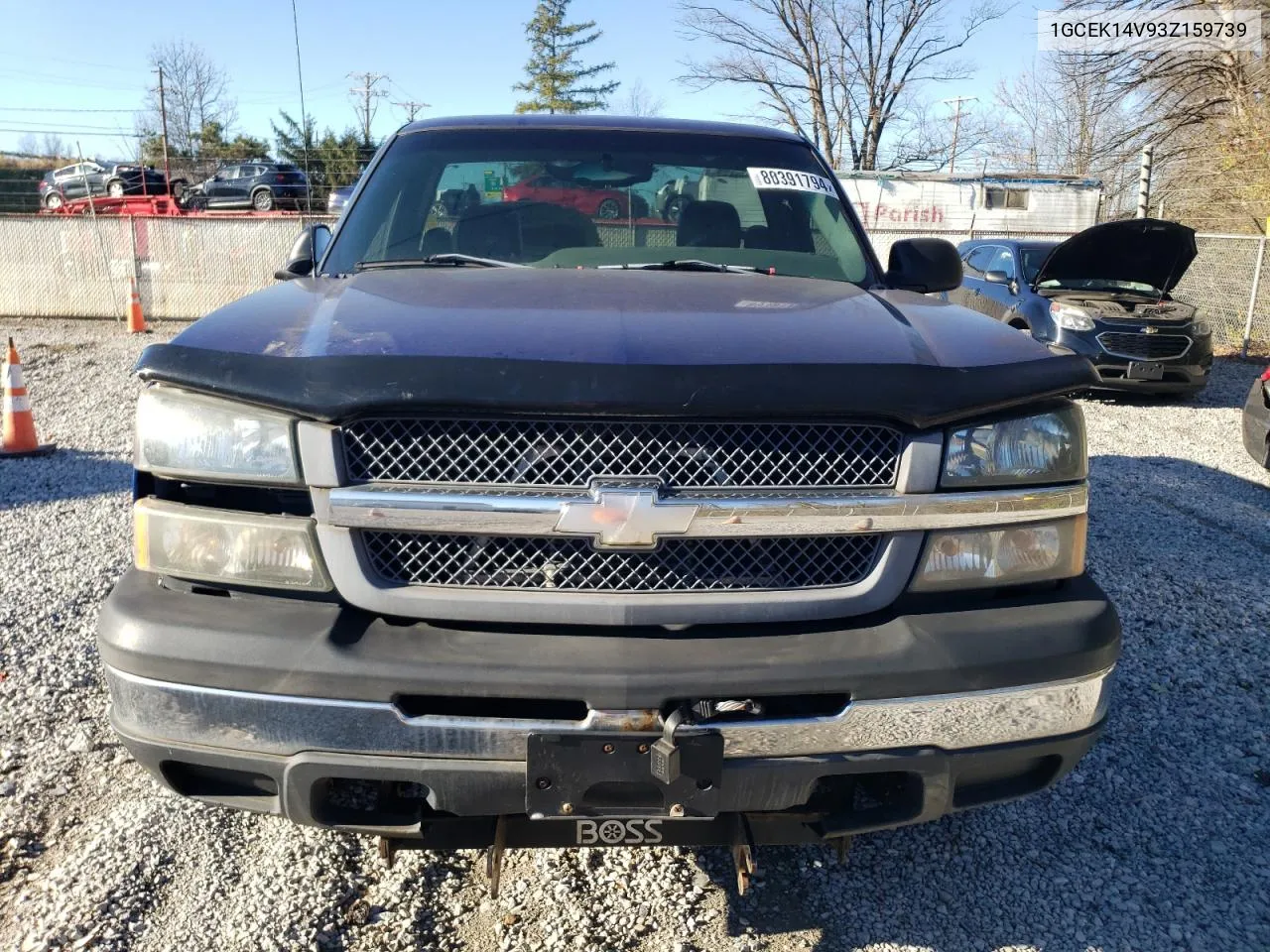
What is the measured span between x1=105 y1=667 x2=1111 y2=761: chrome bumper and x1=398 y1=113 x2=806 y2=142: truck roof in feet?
7.91

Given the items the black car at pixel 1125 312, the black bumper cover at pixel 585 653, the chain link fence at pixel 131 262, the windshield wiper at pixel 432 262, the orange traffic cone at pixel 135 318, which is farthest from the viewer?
the chain link fence at pixel 131 262

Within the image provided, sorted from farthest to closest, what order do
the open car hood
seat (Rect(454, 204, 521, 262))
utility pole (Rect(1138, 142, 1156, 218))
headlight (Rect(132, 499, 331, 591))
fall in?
utility pole (Rect(1138, 142, 1156, 218))
the open car hood
seat (Rect(454, 204, 521, 262))
headlight (Rect(132, 499, 331, 591))

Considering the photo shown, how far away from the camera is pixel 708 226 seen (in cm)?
336

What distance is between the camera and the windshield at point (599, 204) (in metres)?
3.17

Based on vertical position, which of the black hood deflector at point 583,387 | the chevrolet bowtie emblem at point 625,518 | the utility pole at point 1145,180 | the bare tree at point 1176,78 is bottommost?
the chevrolet bowtie emblem at point 625,518

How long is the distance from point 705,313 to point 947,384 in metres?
0.61

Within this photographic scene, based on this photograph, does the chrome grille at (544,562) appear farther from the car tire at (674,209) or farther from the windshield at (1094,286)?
the windshield at (1094,286)

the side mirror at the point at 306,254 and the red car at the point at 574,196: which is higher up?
the red car at the point at 574,196

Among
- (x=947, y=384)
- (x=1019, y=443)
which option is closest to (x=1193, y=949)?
(x=1019, y=443)

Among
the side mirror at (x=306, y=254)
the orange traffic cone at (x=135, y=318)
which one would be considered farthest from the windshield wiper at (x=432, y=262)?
the orange traffic cone at (x=135, y=318)

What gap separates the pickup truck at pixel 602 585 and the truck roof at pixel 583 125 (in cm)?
175

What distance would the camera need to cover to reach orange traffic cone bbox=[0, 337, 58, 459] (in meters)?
7.23

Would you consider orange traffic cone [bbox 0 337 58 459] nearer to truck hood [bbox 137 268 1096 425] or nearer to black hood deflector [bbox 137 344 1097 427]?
truck hood [bbox 137 268 1096 425]

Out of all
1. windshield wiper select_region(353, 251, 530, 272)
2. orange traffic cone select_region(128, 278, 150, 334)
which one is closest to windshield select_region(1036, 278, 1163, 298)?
windshield wiper select_region(353, 251, 530, 272)
